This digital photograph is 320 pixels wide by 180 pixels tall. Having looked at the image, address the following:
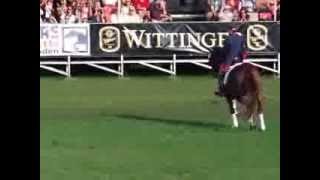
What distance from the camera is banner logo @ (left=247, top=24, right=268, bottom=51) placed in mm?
22906

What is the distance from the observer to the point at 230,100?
42.1 ft

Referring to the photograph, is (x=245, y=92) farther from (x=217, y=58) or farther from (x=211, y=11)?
(x=211, y=11)

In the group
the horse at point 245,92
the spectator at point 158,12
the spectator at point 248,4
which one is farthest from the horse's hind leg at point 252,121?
the spectator at point 248,4

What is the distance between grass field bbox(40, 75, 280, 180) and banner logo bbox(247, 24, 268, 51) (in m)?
3.82

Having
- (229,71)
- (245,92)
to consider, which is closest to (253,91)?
(245,92)

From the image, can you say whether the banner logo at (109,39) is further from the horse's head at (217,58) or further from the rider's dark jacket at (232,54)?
the rider's dark jacket at (232,54)

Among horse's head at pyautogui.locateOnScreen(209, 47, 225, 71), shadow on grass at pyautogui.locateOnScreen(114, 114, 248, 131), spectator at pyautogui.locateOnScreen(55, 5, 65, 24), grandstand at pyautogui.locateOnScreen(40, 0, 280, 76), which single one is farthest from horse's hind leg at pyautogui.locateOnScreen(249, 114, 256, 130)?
spectator at pyautogui.locateOnScreen(55, 5, 65, 24)

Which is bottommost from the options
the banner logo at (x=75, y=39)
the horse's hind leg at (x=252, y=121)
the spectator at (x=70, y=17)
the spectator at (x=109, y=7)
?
the horse's hind leg at (x=252, y=121)

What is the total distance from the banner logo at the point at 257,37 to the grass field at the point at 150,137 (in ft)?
12.5

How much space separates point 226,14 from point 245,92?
11.7 m

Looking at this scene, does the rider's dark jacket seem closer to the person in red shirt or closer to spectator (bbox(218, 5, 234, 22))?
spectator (bbox(218, 5, 234, 22))

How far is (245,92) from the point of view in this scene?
1239 cm

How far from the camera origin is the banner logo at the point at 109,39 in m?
22.9
